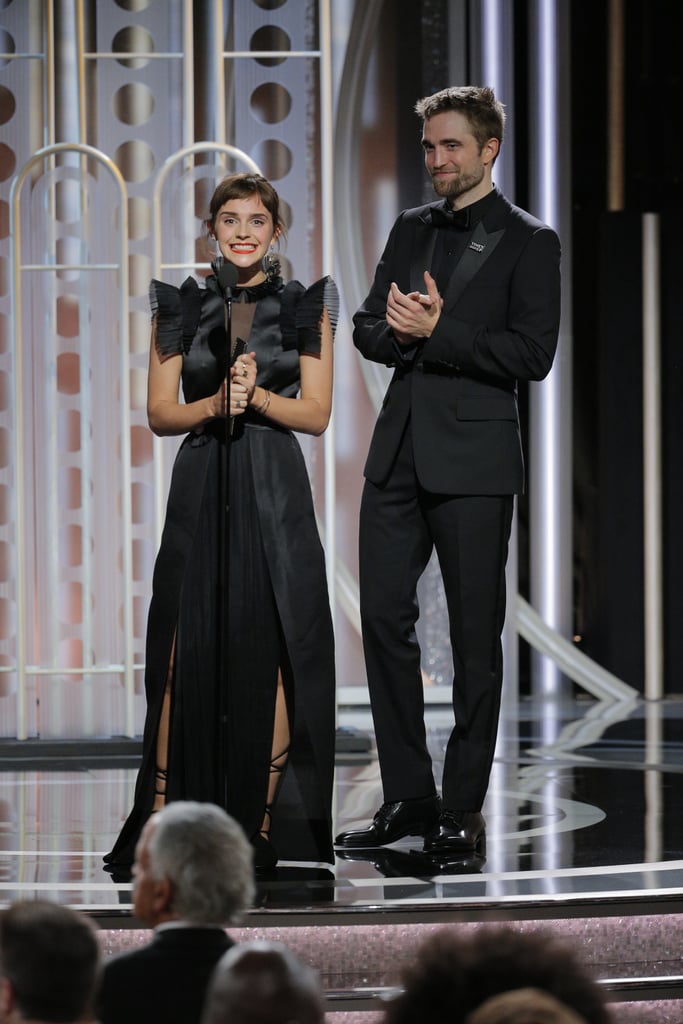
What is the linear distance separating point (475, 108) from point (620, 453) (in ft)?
13.9

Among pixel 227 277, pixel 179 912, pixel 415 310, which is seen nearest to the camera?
pixel 179 912

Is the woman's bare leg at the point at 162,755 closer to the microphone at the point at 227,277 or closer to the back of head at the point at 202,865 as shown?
the microphone at the point at 227,277

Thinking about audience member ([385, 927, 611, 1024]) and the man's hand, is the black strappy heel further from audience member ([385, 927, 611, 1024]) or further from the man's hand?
audience member ([385, 927, 611, 1024])

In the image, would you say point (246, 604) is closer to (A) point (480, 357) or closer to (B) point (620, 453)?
(A) point (480, 357)

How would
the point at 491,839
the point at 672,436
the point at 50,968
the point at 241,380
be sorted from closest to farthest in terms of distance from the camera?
1. the point at 50,968
2. the point at 241,380
3. the point at 491,839
4. the point at 672,436

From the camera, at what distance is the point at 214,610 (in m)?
3.27

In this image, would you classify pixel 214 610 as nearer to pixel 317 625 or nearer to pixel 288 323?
pixel 317 625

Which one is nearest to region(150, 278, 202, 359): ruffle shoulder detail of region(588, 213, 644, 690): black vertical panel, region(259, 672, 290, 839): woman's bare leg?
region(259, 672, 290, 839): woman's bare leg

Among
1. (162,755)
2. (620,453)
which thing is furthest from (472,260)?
(620,453)

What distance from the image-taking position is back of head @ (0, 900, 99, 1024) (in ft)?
5.23

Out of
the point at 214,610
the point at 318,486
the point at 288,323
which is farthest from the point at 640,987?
the point at 318,486

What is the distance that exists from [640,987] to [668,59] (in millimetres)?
5396

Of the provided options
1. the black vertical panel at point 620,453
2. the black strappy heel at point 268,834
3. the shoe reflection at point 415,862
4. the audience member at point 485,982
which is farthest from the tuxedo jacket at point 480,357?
the black vertical panel at point 620,453

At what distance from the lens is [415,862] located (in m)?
3.28
